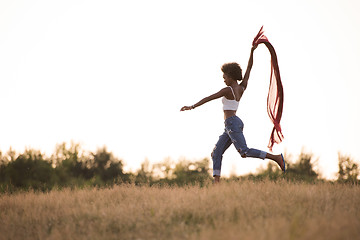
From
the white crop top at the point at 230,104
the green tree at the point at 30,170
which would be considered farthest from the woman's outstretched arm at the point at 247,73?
the green tree at the point at 30,170

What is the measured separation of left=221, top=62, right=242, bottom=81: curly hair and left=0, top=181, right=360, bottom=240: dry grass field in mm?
2402

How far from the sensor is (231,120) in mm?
8375

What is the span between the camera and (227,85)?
28.3ft

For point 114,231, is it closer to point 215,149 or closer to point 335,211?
point 215,149

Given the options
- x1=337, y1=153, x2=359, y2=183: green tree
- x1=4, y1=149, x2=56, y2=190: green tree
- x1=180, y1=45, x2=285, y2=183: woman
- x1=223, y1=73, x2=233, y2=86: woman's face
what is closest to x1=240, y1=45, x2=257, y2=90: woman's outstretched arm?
x1=180, y1=45, x2=285, y2=183: woman

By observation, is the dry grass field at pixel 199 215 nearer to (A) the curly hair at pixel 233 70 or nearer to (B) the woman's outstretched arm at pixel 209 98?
(B) the woman's outstretched arm at pixel 209 98

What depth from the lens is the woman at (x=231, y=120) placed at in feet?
27.3

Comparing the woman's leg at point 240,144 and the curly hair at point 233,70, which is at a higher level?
the curly hair at point 233,70

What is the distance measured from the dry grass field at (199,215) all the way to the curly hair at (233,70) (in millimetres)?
2402

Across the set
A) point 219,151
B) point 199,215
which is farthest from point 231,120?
point 199,215

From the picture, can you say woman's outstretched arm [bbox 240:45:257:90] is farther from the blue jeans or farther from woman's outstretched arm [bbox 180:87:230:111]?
the blue jeans

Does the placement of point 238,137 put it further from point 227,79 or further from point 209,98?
point 227,79

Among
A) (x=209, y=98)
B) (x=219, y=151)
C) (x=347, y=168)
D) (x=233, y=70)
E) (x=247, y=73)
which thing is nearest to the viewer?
(x=209, y=98)

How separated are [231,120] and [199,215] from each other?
246 centimetres
